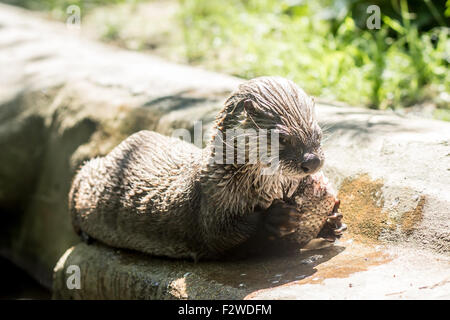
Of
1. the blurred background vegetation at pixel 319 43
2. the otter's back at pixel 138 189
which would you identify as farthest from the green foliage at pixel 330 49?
the otter's back at pixel 138 189

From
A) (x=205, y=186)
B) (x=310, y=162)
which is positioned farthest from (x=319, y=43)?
(x=310, y=162)

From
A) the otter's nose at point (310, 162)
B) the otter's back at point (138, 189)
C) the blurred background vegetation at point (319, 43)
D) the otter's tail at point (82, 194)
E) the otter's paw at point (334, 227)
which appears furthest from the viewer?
the blurred background vegetation at point (319, 43)

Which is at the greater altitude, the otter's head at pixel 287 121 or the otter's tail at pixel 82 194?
the otter's head at pixel 287 121

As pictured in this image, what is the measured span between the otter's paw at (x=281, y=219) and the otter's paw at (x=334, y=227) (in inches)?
11.5

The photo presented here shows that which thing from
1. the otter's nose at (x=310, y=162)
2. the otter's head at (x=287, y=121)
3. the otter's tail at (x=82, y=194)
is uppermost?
the otter's head at (x=287, y=121)

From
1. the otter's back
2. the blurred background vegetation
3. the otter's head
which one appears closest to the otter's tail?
the otter's back

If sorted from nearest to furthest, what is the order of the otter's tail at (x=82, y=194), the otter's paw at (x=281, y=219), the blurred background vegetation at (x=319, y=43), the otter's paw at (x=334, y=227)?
the otter's paw at (x=281, y=219) < the otter's paw at (x=334, y=227) < the otter's tail at (x=82, y=194) < the blurred background vegetation at (x=319, y=43)

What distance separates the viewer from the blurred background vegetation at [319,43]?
6324mm

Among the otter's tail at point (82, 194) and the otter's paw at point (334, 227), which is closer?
the otter's paw at point (334, 227)

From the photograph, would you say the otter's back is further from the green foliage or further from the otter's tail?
the green foliage

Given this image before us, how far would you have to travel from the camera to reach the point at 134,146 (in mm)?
4316

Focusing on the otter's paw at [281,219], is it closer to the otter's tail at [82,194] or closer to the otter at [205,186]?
the otter at [205,186]

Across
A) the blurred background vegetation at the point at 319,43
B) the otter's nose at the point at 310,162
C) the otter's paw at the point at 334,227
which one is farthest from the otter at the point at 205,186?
the blurred background vegetation at the point at 319,43

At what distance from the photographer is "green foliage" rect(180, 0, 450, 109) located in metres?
6.33
